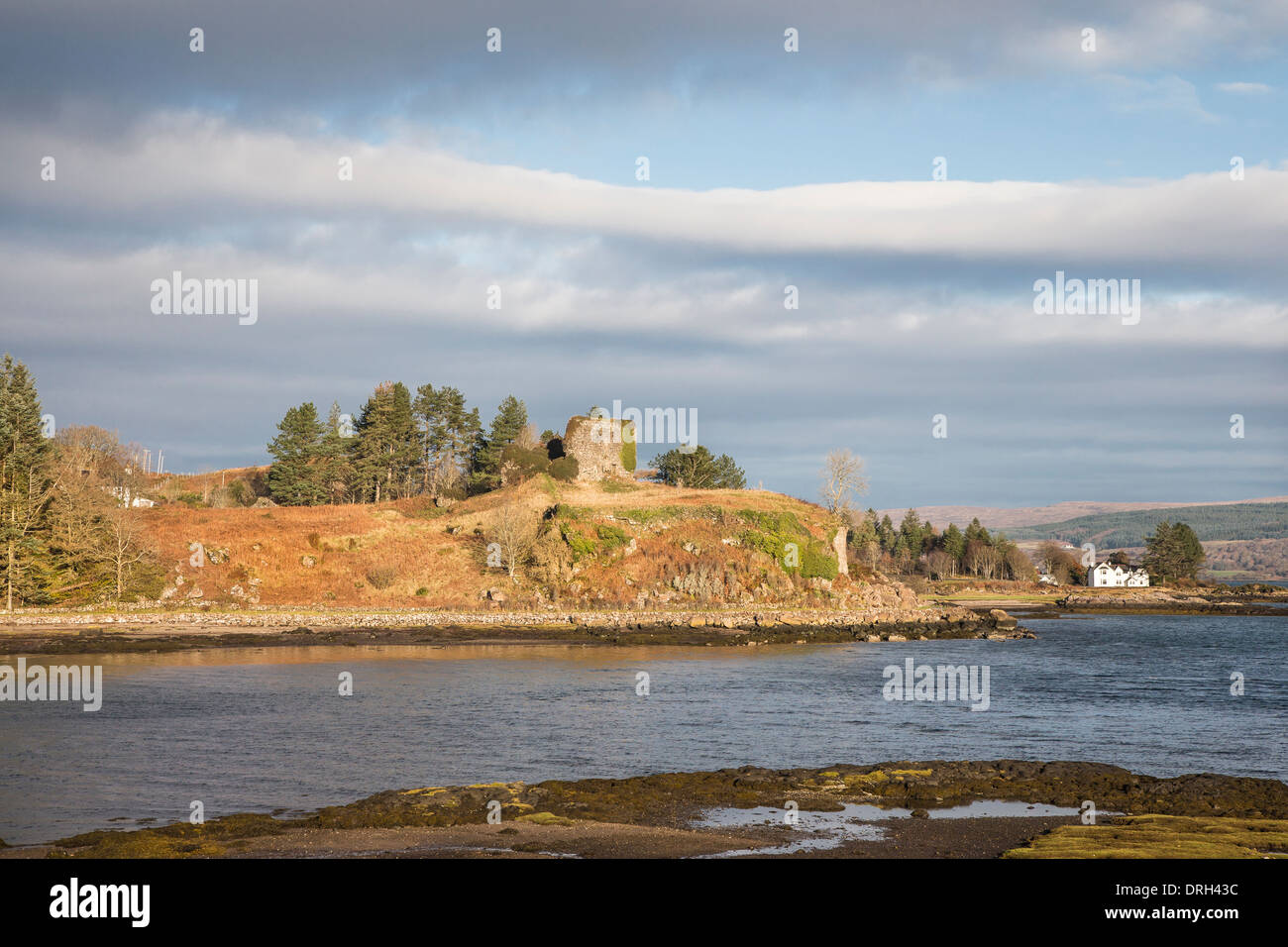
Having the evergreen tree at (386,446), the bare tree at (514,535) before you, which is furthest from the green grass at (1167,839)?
the evergreen tree at (386,446)

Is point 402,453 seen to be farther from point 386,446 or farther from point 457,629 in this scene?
point 457,629

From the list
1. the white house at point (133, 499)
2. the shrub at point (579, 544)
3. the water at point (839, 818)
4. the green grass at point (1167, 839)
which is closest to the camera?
the green grass at point (1167, 839)

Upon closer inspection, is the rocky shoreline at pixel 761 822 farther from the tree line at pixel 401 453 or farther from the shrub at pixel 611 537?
the tree line at pixel 401 453

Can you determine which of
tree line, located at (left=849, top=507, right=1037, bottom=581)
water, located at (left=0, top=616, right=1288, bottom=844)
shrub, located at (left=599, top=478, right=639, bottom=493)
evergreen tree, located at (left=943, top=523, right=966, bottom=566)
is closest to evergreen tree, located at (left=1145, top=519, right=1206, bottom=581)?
tree line, located at (left=849, top=507, right=1037, bottom=581)

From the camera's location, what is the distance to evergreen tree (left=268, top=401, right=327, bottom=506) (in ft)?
307

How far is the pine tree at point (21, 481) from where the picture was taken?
56000 mm

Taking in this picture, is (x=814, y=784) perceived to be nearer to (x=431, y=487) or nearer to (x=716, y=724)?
(x=716, y=724)

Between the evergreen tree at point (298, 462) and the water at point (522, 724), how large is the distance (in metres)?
44.9

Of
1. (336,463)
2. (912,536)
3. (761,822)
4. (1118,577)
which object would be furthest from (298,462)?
(1118,577)

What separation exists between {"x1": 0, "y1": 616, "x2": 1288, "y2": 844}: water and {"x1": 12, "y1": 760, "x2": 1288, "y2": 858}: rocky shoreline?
72.6 inches

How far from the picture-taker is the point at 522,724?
30.1 m

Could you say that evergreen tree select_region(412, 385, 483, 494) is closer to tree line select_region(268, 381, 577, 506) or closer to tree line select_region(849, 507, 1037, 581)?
tree line select_region(268, 381, 577, 506)

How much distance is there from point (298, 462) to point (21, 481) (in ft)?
129
